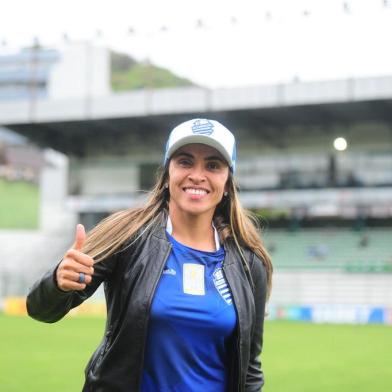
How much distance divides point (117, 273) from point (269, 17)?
31.8m

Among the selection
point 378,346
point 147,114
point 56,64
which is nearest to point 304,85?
point 147,114

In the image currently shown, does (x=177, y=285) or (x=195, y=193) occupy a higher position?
(x=195, y=193)

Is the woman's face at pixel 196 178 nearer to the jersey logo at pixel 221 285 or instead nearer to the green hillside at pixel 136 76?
the jersey logo at pixel 221 285

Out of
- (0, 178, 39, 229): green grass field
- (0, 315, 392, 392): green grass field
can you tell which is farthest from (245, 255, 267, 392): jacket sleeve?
(0, 178, 39, 229): green grass field

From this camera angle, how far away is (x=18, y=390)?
993 cm

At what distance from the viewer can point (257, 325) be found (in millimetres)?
2959

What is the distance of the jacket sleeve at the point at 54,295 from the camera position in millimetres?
2592

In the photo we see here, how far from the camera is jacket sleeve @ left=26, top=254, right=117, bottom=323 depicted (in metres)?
2.59

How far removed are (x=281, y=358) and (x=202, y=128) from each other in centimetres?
1216

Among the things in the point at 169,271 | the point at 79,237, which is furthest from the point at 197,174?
the point at 79,237

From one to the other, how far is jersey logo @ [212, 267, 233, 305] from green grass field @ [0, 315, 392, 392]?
7.78 meters

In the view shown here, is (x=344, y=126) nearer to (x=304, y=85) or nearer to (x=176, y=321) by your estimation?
(x=304, y=85)

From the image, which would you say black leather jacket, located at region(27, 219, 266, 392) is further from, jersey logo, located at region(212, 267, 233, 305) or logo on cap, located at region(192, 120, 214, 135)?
logo on cap, located at region(192, 120, 214, 135)

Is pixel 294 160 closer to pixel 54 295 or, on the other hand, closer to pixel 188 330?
pixel 188 330
